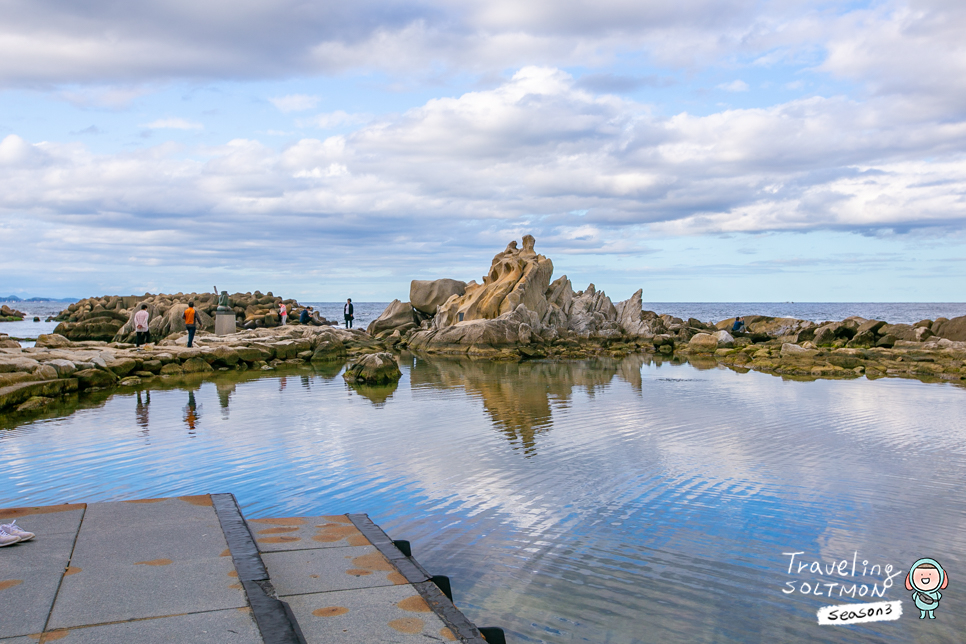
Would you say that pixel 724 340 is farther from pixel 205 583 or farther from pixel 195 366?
pixel 205 583

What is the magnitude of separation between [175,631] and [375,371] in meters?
18.7

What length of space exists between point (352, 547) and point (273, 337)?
92.8 feet

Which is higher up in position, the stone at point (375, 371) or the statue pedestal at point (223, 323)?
the statue pedestal at point (223, 323)

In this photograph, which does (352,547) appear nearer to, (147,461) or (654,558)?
(654,558)

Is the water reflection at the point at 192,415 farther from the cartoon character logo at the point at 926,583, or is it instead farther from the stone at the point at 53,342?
the stone at the point at 53,342

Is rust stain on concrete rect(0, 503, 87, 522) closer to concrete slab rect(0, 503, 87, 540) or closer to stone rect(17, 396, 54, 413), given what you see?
concrete slab rect(0, 503, 87, 540)

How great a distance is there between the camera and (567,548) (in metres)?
6.79

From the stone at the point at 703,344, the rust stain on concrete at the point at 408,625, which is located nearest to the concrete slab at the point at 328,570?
the rust stain on concrete at the point at 408,625

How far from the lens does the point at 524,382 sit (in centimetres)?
2236

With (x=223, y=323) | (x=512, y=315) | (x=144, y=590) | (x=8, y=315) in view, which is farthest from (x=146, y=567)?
(x=8, y=315)

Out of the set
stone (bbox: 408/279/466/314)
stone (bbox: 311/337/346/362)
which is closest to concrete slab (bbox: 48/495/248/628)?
stone (bbox: 311/337/346/362)

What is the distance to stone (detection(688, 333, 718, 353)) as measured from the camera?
38.1m

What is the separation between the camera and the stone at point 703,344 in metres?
38.1

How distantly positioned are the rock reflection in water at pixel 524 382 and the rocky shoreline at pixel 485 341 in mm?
2565
